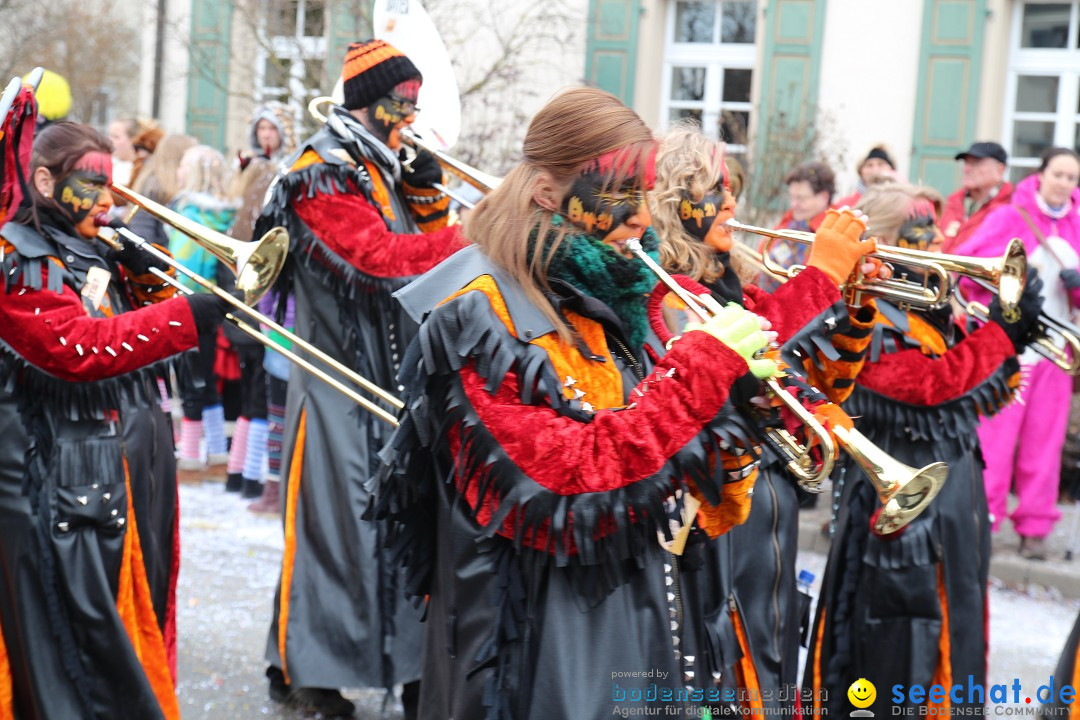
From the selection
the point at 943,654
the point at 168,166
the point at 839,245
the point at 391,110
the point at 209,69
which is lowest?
the point at 943,654

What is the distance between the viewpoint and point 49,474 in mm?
3525

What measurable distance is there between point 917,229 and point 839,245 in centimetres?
138

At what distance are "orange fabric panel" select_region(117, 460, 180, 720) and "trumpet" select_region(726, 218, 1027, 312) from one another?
185cm

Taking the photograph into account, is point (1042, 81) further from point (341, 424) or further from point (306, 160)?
point (341, 424)

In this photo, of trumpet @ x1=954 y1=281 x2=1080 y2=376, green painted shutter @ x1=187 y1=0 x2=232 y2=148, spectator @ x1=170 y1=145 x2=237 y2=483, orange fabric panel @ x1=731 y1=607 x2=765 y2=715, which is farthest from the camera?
green painted shutter @ x1=187 y1=0 x2=232 y2=148

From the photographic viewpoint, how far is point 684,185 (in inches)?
136

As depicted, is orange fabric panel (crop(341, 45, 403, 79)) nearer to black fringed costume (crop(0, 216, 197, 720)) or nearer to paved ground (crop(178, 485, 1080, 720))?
black fringed costume (crop(0, 216, 197, 720))

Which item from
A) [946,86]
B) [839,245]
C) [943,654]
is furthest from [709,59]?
[839,245]

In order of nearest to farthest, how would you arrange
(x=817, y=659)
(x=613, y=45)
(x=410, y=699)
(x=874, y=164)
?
(x=817, y=659) < (x=410, y=699) < (x=874, y=164) < (x=613, y=45)

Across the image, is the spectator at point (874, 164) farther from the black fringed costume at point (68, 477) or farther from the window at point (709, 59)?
the black fringed costume at point (68, 477)

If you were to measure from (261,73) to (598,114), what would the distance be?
37.2 feet

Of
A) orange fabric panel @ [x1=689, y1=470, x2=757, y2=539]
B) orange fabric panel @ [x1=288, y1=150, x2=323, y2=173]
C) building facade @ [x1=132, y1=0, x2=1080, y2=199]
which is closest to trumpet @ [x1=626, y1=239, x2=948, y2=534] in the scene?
orange fabric panel @ [x1=689, y1=470, x2=757, y2=539]

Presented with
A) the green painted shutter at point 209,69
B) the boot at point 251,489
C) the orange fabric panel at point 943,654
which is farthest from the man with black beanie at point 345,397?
the green painted shutter at point 209,69

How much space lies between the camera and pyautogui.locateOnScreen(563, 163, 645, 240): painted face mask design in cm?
247
